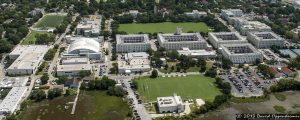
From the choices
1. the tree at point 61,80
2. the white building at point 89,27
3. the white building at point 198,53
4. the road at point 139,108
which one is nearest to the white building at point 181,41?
the white building at point 198,53

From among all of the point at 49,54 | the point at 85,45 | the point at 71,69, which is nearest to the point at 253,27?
the point at 85,45

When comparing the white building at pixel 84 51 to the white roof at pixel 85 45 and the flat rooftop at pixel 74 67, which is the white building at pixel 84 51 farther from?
the flat rooftop at pixel 74 67

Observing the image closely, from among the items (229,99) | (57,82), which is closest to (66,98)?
(57,82)

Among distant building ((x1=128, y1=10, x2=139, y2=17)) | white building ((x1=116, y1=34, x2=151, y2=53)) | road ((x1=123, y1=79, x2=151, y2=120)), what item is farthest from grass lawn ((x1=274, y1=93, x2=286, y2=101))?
distant building ((x1=128, y1=10, x2=139, y2=17))

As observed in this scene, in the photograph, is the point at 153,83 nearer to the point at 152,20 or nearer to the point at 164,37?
the point at 164,37

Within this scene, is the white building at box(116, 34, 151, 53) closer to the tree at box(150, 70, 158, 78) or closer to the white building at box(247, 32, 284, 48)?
the tree at box(150, 70, 158, 78)

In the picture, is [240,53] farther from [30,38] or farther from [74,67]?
[30,38]
